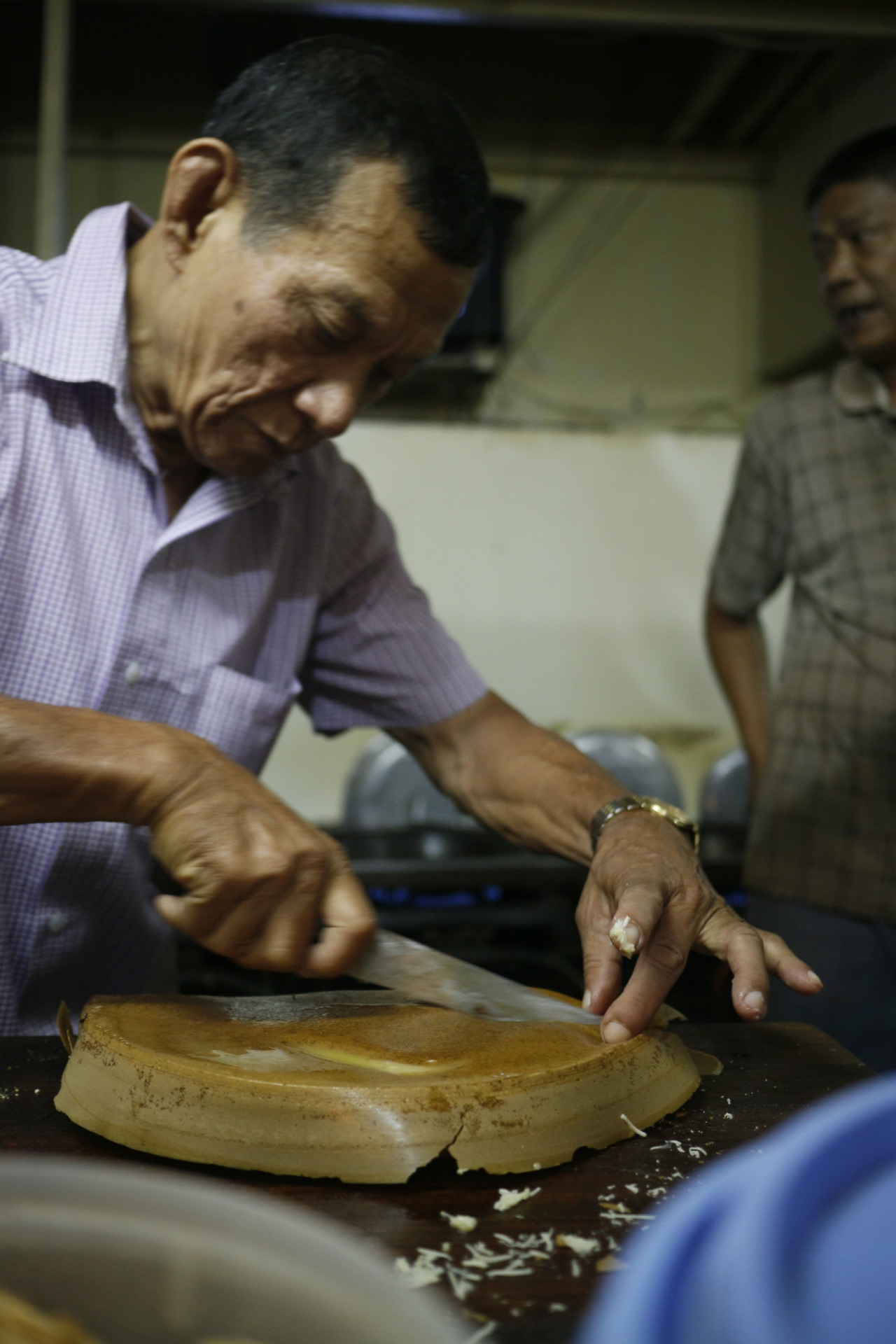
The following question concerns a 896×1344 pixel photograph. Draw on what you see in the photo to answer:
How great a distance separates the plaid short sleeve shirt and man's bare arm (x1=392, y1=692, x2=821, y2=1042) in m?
0.87

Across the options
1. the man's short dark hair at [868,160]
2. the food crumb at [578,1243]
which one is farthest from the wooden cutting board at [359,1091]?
the man's short dark hair at [868,160]

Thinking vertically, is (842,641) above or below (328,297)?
below

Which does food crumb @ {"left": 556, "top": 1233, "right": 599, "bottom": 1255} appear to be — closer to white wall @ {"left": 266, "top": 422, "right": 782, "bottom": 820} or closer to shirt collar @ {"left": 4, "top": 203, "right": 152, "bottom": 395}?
shirt collar @ {"left": 4, "top": 203, "right": 152, "bottom": 395}

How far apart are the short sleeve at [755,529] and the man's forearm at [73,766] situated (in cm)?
182

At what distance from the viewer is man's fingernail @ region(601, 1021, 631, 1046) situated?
1031mm

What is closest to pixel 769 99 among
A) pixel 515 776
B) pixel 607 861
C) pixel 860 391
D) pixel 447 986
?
pixel 860 391

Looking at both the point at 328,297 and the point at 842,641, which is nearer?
the point at 328,297

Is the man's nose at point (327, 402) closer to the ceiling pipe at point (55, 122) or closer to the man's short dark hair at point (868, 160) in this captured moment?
the man's short dark hair at point (868, 160)

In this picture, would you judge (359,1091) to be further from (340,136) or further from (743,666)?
(743,666)

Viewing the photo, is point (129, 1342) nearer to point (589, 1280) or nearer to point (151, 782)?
point (589, 1280)

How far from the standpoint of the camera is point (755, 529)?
2.56m

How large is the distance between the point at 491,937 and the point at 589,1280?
2276 millimetres

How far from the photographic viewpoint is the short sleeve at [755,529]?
2.51 meters

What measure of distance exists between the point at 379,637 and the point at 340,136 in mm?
715
